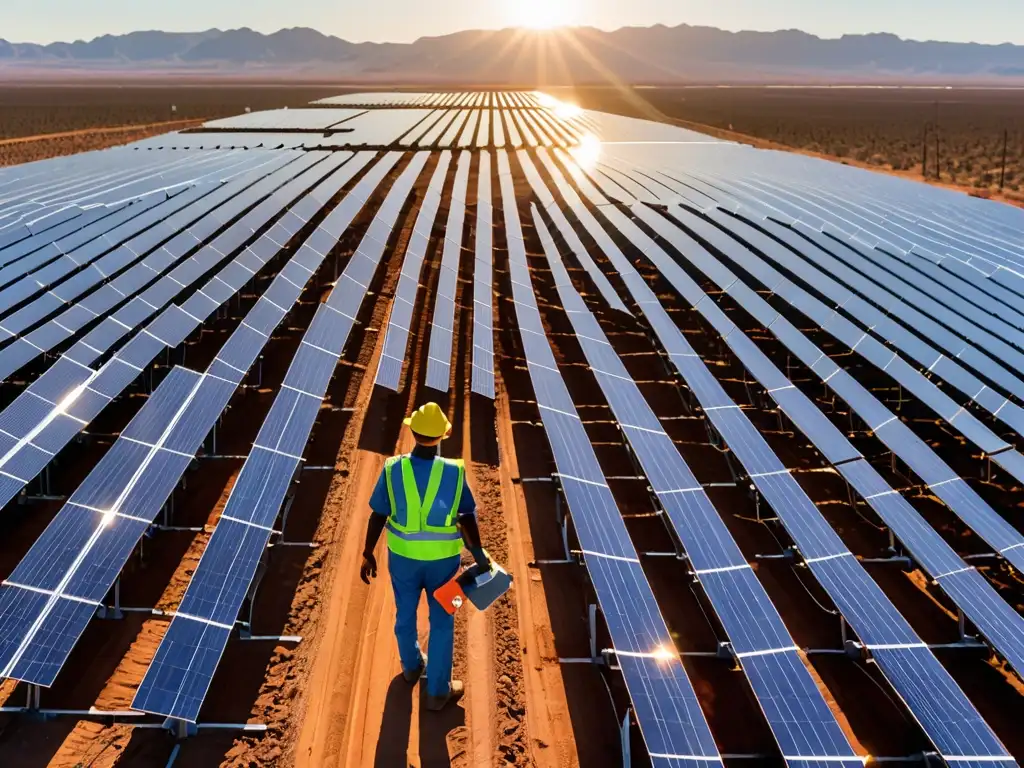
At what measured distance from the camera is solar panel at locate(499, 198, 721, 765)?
5.83 metres

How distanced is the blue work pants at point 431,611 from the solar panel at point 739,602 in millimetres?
2577

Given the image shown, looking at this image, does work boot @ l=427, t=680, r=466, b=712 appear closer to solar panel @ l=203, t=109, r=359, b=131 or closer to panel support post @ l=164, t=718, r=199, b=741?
panel support post @ l=164, t=718, r=199, b=741

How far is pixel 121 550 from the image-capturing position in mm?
7477

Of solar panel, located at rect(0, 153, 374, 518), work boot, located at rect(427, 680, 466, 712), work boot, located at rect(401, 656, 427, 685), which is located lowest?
work boot, located at rect(427, 680, 466, 712)

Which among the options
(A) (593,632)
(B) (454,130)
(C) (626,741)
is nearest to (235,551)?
(A) (593,632)

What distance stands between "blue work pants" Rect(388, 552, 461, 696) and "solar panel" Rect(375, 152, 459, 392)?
5.65 meters

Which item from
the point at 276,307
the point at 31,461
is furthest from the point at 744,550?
the point at 276,307

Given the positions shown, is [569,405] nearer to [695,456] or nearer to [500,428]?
[500,428]

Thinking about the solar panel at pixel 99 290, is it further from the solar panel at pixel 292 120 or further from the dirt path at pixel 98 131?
the dirt path at pixel 98 131

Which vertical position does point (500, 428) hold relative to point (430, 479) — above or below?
below

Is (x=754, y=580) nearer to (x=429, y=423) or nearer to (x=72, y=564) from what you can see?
(x=429, y=423)

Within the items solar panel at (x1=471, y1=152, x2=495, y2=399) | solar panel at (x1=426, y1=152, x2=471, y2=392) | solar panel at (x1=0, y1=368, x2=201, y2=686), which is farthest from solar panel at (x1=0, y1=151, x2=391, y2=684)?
solar panel at (x1=471, y1=152, x2=495, y2=399)

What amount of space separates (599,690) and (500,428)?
17.7ft

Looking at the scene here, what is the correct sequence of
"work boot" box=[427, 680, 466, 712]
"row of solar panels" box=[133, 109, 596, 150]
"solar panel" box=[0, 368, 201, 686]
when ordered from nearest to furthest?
"solar panel" box=[0, 368, 201, 686] < "work boot" box=[427, 680, 466, 712] < "row of solar panels" box=[133, 109, 596, 150]
